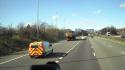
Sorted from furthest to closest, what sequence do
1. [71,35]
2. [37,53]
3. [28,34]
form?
1. [71,35]
2. [28,34]
3. [37,53]

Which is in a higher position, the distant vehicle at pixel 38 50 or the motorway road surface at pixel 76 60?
the distant vehicle at pixel 38 50

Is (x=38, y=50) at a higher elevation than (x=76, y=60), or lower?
higher

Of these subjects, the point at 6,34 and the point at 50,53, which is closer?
the point at 50,53

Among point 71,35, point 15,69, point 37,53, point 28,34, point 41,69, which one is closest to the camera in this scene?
point 41,69

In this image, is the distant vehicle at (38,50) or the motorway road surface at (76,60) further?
the distant vehicle at (38,50)

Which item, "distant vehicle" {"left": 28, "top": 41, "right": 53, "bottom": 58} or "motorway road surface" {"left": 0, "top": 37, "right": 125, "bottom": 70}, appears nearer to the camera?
"motorway road surface" {"left": 0, "top": 37, "right": 125, "bottom": 70}

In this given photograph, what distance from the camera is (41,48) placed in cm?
2328

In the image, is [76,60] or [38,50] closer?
[76,60]

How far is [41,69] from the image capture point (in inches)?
272

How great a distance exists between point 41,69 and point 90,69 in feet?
25.6

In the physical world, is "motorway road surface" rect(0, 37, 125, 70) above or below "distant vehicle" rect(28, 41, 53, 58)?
below

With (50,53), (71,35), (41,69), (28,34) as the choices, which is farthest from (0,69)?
(71,35)

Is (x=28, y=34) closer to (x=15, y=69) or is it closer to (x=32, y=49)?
(x=32, y=49)

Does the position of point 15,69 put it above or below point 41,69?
below
